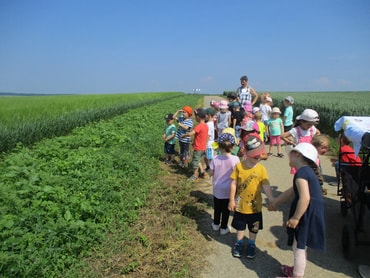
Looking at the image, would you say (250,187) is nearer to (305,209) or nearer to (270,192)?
(270,192)

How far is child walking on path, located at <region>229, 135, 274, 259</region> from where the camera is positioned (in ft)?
11.3

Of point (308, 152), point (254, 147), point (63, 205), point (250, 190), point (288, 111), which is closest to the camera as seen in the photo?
point (308, 152)

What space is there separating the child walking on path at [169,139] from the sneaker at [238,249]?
408 cm

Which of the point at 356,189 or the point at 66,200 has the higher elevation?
the point at 356,189

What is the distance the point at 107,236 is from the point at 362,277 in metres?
3.14

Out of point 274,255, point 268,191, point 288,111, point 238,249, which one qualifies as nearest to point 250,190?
point 268,191

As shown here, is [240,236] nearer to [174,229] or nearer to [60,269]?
[174,229]

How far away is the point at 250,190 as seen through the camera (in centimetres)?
350

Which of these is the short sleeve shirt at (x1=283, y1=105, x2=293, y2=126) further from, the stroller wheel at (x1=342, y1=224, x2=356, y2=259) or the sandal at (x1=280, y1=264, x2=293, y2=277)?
the sandal at (x1=280, y1=264, x2=293, y2=277)

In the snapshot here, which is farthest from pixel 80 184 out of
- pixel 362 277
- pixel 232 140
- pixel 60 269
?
pixel 362 277

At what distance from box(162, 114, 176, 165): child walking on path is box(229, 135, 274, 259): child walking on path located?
156 inches

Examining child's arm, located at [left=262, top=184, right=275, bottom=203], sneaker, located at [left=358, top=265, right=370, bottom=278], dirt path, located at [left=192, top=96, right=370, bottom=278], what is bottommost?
dirt path, located at [left=192, top=96, right=370, bottom=278]

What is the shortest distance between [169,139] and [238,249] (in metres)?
4.19

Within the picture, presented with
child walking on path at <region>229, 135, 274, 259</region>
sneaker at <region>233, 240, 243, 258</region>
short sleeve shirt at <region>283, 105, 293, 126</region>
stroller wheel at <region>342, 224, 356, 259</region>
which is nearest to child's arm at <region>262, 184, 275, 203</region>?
child walking on path at <region>229, 135, 274, 259</region>
